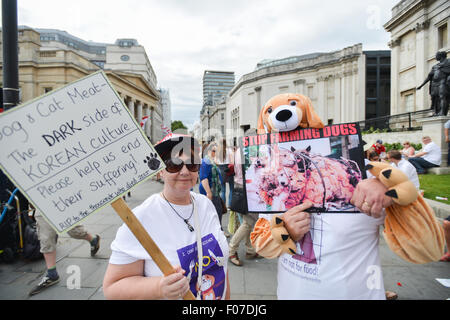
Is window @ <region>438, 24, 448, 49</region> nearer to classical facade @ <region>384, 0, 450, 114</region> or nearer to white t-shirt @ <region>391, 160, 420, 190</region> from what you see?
classical facade @ <region>384, 0, 450, 114</region>

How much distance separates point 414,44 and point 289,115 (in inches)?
982

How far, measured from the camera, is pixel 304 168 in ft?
4.56

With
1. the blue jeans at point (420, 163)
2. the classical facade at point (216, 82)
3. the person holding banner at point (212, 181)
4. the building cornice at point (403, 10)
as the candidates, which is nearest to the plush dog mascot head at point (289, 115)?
the person holding banner at point (212, 181)

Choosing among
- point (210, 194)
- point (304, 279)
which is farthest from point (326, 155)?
point (210, 194)

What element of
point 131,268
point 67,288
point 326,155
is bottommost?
point 67,288

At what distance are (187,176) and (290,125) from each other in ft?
2.50

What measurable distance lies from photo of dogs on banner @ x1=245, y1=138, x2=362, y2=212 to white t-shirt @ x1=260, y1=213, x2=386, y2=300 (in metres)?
0.16

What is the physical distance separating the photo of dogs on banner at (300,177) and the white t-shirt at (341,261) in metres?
0.16

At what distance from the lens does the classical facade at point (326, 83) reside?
31625 mm

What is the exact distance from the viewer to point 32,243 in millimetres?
3578

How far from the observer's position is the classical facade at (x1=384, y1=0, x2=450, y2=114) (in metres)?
16.4

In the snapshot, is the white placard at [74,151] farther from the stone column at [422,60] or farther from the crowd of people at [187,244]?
the stone column at [422,60]

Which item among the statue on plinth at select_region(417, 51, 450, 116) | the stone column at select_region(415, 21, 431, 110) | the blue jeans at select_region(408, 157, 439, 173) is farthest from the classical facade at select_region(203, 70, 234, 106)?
the blue jeans at select_region(408, 157, 439, 173)
